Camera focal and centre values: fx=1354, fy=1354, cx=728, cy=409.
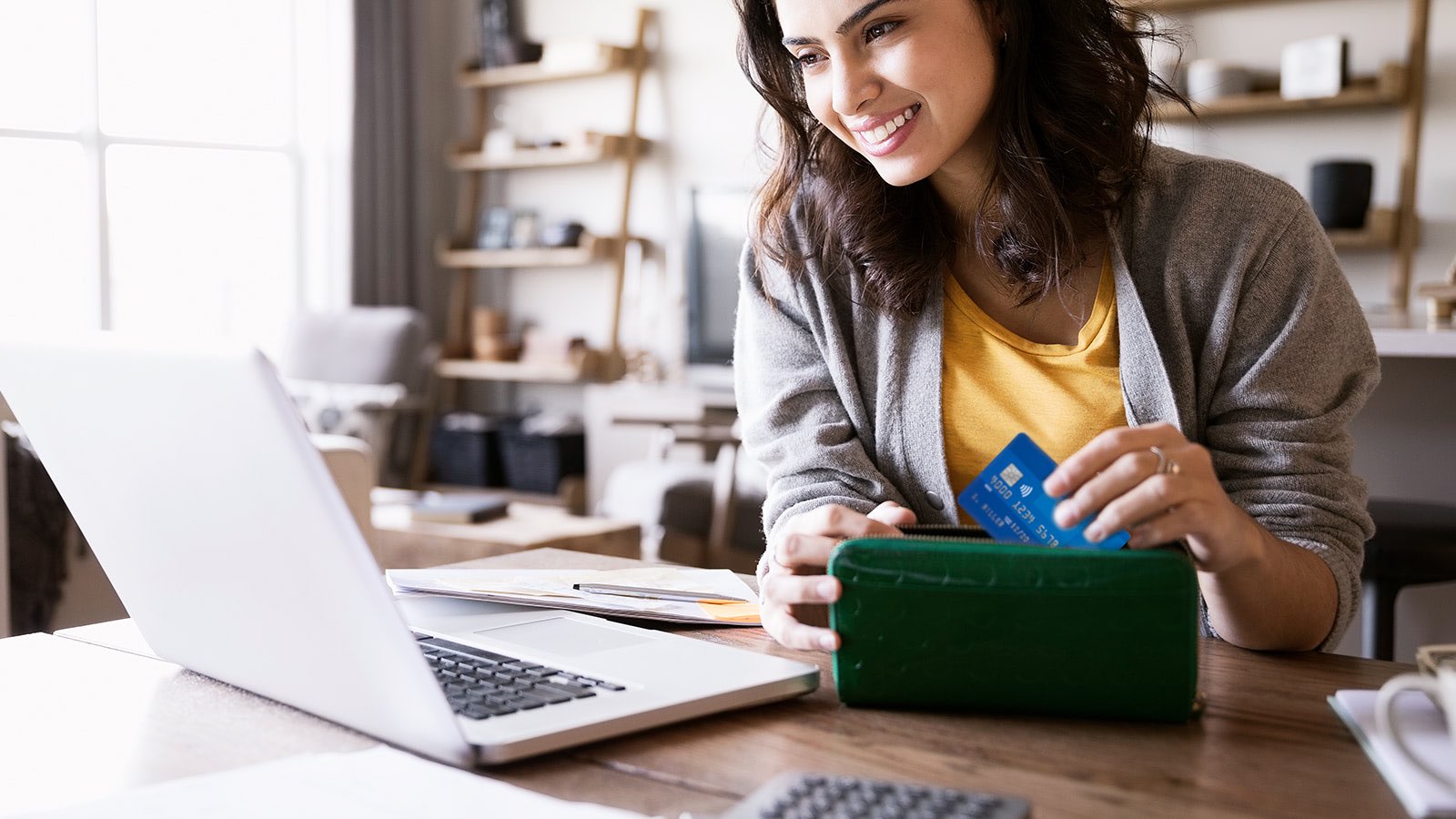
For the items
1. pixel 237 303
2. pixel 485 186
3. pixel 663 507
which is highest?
pixel 485 186

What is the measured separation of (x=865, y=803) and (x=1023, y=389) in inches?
29.6

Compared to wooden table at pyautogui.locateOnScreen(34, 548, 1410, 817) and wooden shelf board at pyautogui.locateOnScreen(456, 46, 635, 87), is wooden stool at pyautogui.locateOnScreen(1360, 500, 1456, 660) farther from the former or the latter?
wooden shelf board at pyautogui.locateOnScreen(456, 46, 635, 87)

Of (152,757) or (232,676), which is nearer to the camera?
(152,757)

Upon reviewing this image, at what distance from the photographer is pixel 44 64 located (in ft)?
15.5

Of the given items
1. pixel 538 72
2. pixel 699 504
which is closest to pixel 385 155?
pixel 538 72

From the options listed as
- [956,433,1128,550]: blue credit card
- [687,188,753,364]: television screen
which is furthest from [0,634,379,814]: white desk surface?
[687,188,753,364]: television screen

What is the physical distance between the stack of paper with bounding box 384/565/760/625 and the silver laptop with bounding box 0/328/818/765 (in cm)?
8

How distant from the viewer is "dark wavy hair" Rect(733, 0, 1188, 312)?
4.09 feet

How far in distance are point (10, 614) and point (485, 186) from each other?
11.7ft

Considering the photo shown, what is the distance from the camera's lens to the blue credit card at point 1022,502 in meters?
0.81

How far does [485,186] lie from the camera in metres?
5.93

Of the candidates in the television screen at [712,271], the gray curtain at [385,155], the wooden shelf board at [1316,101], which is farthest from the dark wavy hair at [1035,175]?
the gray curtain at [385,155]

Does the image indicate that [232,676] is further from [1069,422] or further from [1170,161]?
[1170,161]

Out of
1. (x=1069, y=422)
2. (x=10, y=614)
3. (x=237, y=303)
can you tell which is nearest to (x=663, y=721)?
(x=1069, y=422)
